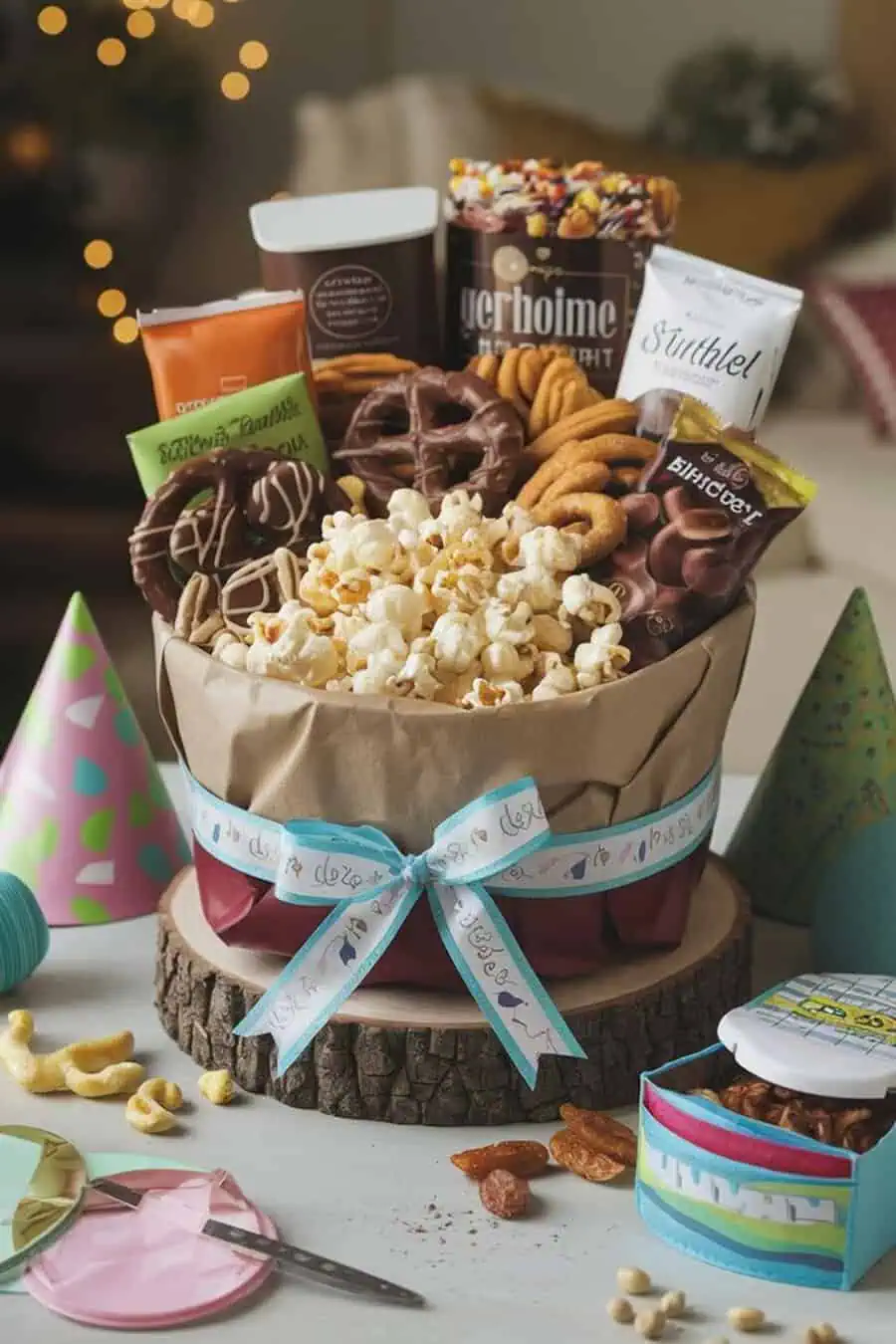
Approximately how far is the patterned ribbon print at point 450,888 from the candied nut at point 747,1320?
0.75 feet

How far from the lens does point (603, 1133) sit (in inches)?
47.5

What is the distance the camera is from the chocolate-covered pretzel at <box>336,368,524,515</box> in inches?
53.7

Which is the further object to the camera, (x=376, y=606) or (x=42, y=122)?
(x=42, y=122)

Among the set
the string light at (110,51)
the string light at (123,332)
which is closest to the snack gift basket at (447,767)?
the string light at (123,332)

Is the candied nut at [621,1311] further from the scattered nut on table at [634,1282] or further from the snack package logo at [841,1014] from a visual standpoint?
the snack package logo at [841,1014]

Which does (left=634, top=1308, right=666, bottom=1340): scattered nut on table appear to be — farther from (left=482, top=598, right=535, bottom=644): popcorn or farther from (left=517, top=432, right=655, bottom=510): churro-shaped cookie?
(left=517, top=432, right=655, bottom=510): churro-shaped cookie

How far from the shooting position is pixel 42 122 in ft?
13.5

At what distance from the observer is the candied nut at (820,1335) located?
999 millimetres

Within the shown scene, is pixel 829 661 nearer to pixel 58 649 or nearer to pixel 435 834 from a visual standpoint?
pixel 435 834

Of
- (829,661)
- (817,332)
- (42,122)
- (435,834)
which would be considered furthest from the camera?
(817,332)

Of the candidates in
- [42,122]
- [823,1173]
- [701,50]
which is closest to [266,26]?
[42,122]

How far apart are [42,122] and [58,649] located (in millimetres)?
2899

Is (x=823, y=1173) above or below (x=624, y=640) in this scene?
below

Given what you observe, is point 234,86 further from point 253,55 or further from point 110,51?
point 110,51
